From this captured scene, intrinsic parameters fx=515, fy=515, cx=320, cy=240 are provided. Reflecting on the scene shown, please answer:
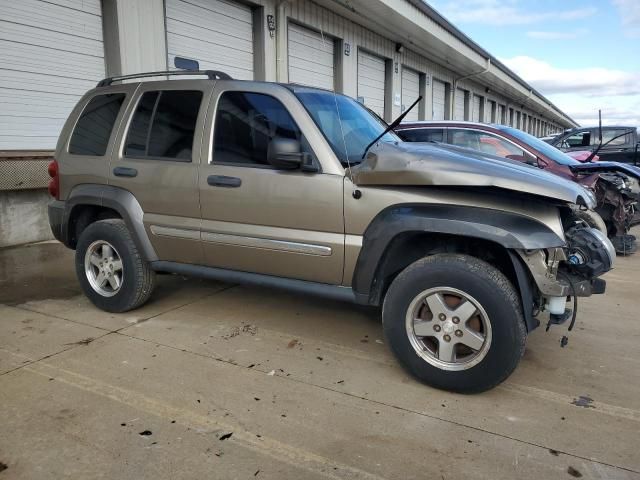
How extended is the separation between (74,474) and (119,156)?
271 centimetres

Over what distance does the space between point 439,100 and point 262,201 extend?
19.0m

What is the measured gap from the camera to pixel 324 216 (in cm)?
347

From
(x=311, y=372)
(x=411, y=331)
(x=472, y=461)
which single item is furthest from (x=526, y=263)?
(x=311, y=372)

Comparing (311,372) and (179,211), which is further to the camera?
(179,211)

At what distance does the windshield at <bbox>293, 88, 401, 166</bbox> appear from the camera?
365 centimetres

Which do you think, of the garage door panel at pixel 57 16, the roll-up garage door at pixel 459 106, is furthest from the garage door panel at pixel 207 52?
the roll-up garage door at pixel 459 106

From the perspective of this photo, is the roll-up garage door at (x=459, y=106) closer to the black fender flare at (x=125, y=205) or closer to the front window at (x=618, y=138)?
the front window at (x=618, y=138)

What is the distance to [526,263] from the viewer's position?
2967mm

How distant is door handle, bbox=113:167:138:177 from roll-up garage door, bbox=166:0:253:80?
5.42 meters

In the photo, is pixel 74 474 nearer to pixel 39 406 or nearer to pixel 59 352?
pixel 39 406

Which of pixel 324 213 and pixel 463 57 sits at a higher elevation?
pixel 463 57

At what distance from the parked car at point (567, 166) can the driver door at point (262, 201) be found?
2.90m

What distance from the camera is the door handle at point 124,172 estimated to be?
4.23 m

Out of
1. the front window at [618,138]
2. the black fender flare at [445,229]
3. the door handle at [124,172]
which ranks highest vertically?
the front window at [618,138]
